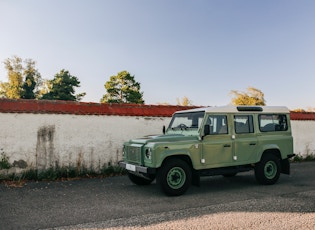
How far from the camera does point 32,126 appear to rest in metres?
9.51

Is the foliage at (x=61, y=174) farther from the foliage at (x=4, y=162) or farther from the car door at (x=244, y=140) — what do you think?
the car door at (x=244, y=140)

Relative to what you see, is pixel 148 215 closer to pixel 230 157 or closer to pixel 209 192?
pixel 209 192

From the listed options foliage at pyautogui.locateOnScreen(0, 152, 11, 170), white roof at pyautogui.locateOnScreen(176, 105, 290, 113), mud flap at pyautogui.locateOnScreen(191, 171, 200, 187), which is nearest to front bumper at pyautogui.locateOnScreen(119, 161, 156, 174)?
mud flap at pyautogui.locateOnScreen(191, 171, 200, 187)

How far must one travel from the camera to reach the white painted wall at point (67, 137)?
9.26 meters

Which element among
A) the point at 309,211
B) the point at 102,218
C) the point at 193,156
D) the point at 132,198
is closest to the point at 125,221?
the point at 102,218

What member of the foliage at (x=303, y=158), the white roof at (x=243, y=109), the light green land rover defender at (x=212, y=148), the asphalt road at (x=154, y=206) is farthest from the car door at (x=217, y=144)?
the foliage at (x=303, y=158)

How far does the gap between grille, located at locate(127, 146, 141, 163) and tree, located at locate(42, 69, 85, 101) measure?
39153 millimetres

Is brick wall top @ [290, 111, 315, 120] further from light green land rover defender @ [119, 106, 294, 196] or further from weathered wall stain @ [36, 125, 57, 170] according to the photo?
weathered wall stain @ [36, 125, 57, 170]

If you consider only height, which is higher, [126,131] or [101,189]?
[126,131]

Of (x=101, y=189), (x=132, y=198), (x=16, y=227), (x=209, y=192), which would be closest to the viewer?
Result: (x=16, y=227)

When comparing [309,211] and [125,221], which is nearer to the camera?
[125,221]

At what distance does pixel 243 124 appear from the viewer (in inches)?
311

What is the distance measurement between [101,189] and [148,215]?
2765mm

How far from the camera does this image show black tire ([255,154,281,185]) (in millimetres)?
7957
